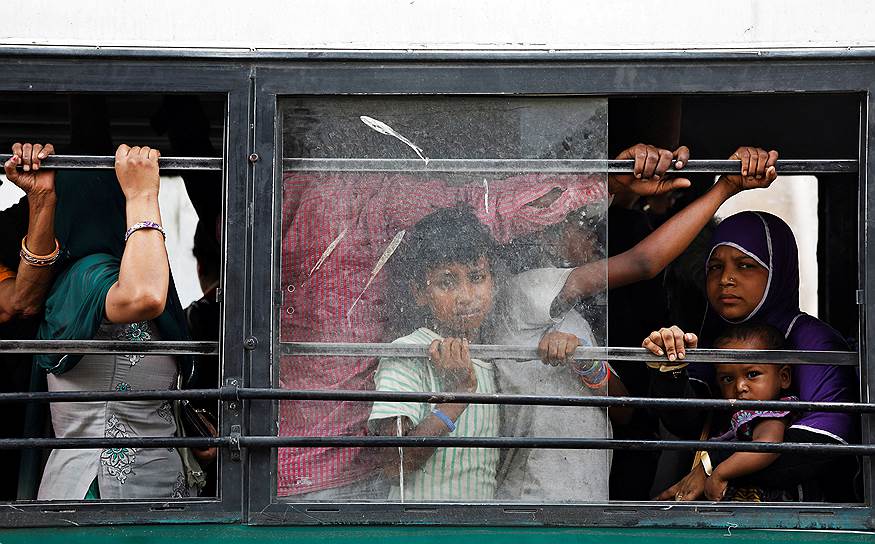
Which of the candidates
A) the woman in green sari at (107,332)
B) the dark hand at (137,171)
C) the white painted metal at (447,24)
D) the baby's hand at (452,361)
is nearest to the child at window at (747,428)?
the baby's hand at (452,361)

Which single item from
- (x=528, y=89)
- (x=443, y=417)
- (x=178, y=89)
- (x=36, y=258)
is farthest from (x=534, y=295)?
(x=36, y=258)

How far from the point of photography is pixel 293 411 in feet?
7.93

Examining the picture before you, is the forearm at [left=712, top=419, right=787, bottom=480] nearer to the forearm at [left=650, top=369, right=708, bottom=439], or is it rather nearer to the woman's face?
the forearm at [left=650, top=369, right=708, bottom=439]

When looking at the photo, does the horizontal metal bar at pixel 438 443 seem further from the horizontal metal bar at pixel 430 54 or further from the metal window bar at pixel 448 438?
the horizontal metal bar at pixel 430 54

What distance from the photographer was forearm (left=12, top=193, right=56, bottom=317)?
Result: 7.91 feet

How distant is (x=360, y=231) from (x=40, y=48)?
81 cm

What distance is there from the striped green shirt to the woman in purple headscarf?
0.40 m

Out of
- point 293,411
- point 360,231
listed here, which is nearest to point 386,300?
point 360,231

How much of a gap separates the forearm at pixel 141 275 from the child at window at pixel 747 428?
4.49ft

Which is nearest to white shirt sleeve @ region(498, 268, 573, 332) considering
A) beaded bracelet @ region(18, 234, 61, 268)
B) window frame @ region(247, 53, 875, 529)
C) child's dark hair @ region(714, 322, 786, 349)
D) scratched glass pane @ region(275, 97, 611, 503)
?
scratched glass pane @ region(275, 97, 611, 503)

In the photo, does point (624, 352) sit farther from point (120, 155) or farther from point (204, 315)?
point (204, 315)

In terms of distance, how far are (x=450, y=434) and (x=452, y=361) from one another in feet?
0.54

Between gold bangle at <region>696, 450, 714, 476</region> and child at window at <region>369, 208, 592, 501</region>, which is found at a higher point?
child at window at <region>369, 208, 592, 501</region>

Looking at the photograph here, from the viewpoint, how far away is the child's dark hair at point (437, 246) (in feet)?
8.00
